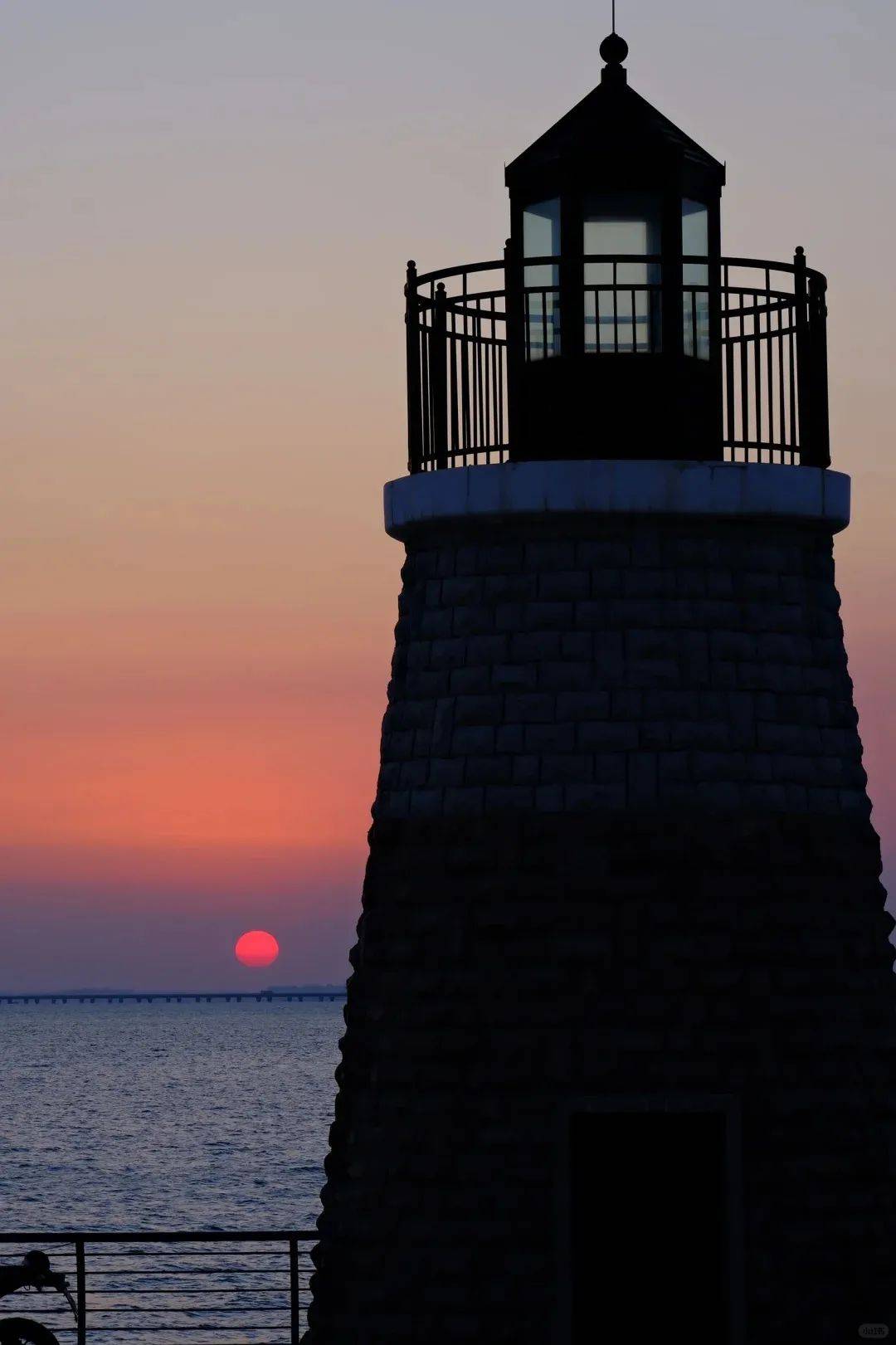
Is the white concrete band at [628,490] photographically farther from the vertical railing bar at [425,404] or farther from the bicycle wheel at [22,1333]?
the bicycle wheel at [22,1333]

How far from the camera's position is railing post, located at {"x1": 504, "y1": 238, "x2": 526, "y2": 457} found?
13.8 m

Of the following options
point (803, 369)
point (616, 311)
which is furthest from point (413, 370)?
point (803, 369)

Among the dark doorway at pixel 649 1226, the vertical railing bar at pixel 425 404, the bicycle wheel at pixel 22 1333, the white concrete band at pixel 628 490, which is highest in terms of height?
the vertical railing bar at pixel 425 404

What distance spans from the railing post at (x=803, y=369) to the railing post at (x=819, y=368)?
0.02 metres

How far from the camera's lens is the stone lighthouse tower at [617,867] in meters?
13.0

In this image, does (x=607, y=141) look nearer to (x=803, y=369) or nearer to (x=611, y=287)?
(x=611, y=287)

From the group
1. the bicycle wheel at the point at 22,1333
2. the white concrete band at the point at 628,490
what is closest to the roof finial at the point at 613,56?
the white concrete band at the point at 628,490

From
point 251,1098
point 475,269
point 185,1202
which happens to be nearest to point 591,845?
point 475,269

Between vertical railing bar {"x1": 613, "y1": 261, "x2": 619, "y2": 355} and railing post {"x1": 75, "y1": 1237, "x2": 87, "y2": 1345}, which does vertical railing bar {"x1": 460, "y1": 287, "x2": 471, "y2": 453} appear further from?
railing post {"x1": 75, "y1": 1237, "x2": 87, "y2": 1345}

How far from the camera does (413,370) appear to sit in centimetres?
1459

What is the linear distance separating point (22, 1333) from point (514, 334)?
8.46 metres

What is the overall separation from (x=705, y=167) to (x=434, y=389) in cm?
222

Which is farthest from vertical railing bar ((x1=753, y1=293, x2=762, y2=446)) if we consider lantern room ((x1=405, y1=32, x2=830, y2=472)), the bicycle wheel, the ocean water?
the ocean water

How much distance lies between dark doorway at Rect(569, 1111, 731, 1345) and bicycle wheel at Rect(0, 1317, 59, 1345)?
5293 millimetres
